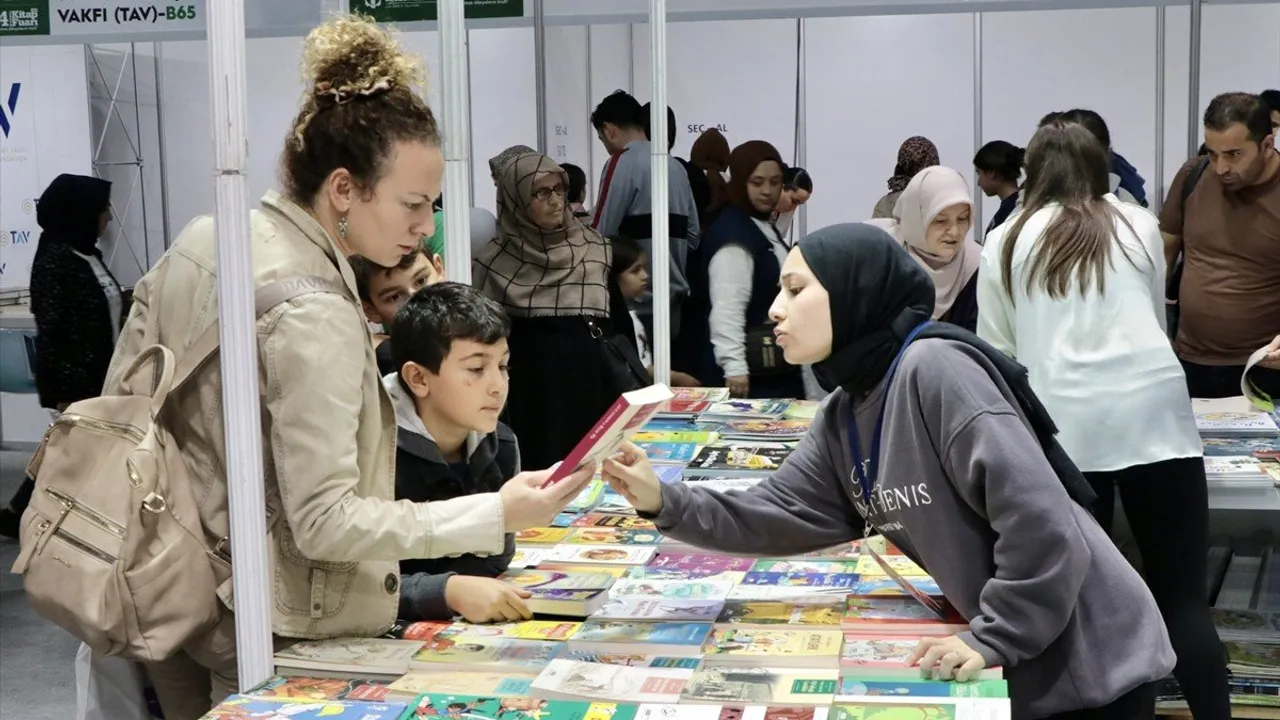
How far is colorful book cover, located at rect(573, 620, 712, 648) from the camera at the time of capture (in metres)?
→ 1.89

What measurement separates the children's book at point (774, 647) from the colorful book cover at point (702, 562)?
35 centimetres

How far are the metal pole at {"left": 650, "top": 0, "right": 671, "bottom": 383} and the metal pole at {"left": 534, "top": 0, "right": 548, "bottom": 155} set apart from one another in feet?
8.99

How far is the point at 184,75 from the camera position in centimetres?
787

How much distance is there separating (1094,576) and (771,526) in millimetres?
493

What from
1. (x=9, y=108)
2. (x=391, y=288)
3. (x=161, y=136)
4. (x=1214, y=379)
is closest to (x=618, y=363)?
(x=391, y=288)

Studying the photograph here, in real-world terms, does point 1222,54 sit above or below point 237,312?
above

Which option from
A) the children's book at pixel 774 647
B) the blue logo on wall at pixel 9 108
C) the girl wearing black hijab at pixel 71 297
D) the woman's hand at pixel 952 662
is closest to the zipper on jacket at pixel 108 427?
the children's book at pixel 774 647

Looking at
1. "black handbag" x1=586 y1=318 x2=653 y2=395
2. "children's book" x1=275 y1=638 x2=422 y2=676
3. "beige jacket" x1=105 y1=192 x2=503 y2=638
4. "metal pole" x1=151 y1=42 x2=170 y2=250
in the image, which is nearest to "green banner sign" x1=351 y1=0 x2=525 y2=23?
"metal pole" x1=151 y1=42 x2=170 y2=250

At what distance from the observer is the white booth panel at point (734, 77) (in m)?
7.39

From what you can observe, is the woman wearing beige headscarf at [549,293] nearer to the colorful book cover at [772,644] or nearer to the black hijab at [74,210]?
the black hijab at [74,210]

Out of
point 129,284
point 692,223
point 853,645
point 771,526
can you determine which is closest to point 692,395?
point 692,223

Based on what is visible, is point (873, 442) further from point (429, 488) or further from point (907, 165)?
point (907, 165)

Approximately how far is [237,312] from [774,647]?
31.7 inches

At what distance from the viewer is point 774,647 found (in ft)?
6.12
